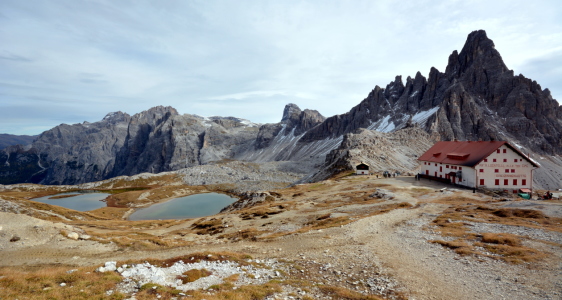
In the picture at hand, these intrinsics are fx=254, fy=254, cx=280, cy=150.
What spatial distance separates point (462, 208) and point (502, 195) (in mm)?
27811

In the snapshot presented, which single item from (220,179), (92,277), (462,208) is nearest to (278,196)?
(462,208)

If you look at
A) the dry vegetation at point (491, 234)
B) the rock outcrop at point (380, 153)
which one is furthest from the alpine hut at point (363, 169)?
the dry vegetation at point (491, 234)

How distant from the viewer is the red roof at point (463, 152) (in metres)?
60.0

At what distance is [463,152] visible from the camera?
67.5 meters

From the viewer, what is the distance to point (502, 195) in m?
57.5

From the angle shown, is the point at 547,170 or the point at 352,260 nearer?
the point at 352,260

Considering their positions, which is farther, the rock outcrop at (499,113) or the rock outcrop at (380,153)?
the rock outcrop at (499,113)

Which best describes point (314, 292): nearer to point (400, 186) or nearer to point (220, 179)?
point (400, 186)

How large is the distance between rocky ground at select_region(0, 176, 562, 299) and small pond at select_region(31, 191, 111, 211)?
103 meters

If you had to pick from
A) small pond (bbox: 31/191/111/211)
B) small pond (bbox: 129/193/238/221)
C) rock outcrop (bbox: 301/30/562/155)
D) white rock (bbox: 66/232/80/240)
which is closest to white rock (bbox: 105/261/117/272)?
white rock (bbox: 66/232/80/240)

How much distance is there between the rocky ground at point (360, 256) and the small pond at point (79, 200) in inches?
4069

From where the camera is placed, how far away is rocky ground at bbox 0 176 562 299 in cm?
1570

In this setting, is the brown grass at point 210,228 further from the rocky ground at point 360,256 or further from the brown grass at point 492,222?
the brown grass at point 492,222

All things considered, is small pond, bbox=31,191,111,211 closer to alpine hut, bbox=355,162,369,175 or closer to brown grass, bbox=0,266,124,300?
alpine hut, bbox=355,162,369,175
